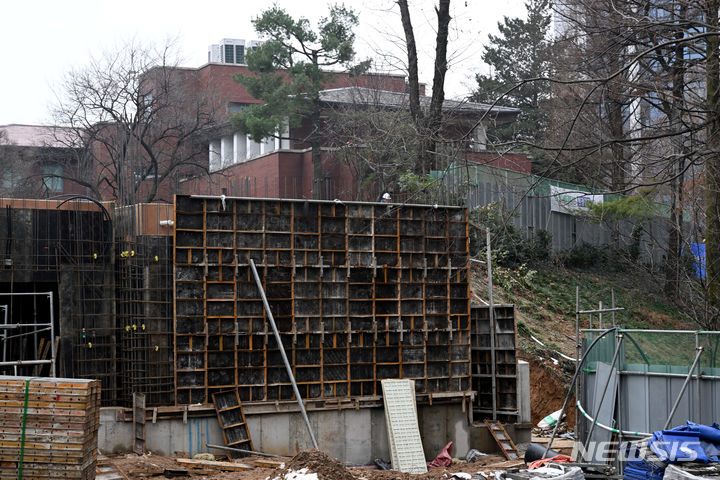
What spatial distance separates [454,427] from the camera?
21.0 metres

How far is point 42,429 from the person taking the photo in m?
14.5

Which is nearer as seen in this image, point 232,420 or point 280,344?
point 232,420

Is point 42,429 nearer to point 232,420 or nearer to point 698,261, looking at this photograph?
point 232,420

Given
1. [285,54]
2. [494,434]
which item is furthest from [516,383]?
[285,54]

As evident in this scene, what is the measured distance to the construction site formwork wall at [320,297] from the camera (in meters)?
18.8

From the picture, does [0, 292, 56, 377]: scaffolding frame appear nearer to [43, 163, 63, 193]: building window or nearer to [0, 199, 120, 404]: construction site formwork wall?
[0, 199, 120, 404]: construction site formwork wall

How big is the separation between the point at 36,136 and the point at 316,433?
154 feet

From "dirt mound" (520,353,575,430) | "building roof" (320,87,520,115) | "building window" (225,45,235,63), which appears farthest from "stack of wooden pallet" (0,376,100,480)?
"building window" (225,45,235,63)

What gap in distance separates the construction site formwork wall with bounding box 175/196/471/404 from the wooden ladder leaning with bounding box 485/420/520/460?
3.77 ft

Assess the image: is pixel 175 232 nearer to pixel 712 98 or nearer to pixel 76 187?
pixel 712 98

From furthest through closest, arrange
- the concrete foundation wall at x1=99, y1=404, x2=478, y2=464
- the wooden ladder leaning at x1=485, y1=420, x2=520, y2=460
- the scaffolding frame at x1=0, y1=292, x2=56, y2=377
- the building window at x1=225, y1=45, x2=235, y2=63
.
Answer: the building window at x1=225, y1=45, x2=235, y2=63
the wooden ladder leaning at x1=485, y1=420, x2=520, y2=460
the concrete foundation wall at x1=99, y1=404, x2=478, y2=464
the scaffolding frame at x1=0, y1=292, x2=56, y2=377

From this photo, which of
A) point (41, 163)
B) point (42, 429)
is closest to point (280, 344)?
point (42, 429)

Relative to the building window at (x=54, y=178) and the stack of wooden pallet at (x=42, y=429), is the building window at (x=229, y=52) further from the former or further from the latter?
the stack of wooden pallet at (x=42, y=429)

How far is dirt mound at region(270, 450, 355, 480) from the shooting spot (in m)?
14.1
